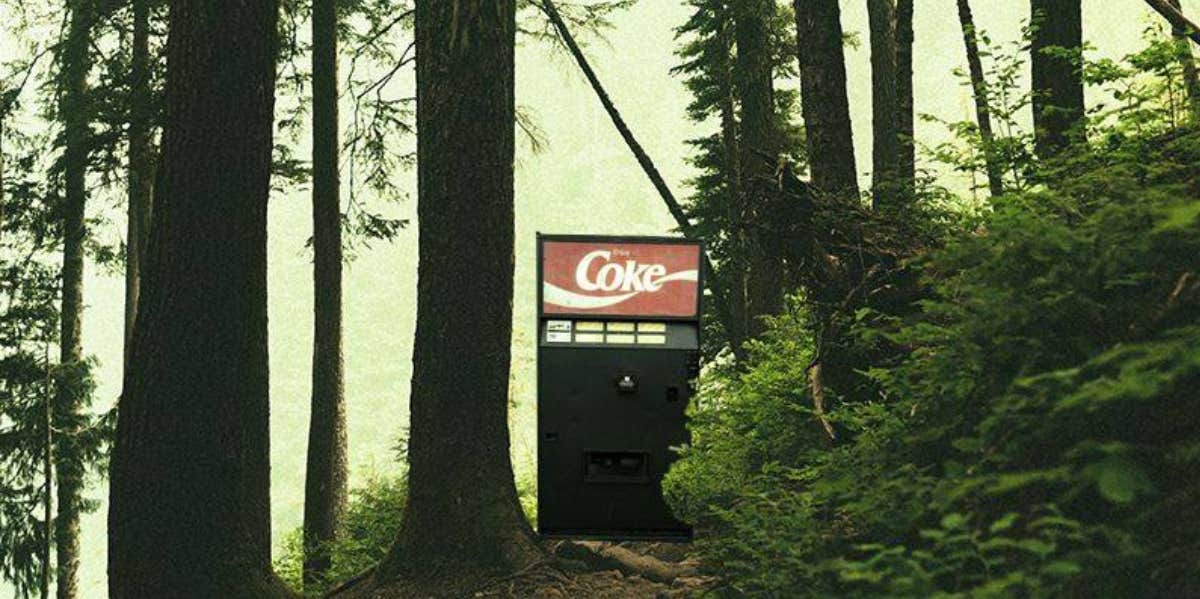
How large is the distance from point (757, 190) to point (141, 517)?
189 inches

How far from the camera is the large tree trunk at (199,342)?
969 centimetres

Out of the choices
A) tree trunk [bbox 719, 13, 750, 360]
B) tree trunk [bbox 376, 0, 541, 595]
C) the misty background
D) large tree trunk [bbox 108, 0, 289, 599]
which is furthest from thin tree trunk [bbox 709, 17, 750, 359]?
the misty background

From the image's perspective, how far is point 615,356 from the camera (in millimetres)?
8500

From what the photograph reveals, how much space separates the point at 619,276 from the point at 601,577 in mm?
2315

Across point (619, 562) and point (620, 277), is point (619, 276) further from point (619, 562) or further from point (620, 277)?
point (619, 562)

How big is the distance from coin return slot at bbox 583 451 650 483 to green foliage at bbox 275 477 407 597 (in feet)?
9.68

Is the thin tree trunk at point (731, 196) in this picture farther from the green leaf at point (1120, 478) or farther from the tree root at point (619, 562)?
the green leaf at point (1120, 478)

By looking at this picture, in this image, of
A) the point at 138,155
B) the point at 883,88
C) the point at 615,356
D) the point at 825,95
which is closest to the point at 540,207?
the point at 883,88

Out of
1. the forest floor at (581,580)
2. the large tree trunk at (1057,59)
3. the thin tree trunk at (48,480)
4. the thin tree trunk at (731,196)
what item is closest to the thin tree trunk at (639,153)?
the thin tree trunk at (731,196)

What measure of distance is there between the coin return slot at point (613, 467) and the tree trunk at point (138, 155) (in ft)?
26.3

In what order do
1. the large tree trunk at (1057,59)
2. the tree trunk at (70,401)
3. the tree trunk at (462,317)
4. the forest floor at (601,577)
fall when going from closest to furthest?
the forest floor at (601,577), the tree trunk at (462,317), the large tree trunk at (1057,59), the tree trunk at (70,401)

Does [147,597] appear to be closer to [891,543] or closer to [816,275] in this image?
[816,275]

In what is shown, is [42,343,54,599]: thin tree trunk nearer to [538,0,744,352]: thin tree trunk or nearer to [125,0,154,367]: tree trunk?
[125,0,154,367]: tree trunk

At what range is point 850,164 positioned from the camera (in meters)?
11.6
